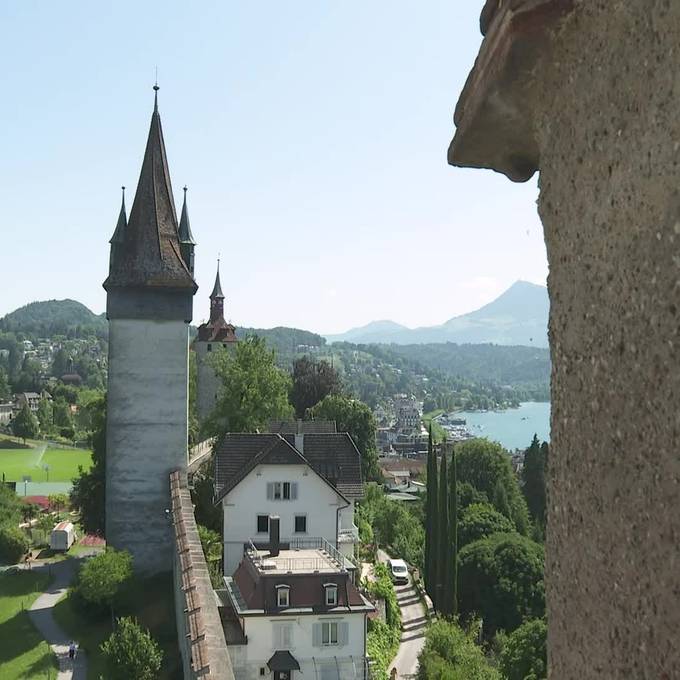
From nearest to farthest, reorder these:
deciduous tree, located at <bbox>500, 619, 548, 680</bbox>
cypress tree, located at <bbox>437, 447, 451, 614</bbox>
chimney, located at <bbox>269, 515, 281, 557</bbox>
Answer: chimney, located at <bbox>269, 515, 281, 557</bbox> < deciduous tree, located at <bbox>500, 619, 548, 680</bbox> < cypress tree, located at <bbox>437, 447, 451, 614</bbox>

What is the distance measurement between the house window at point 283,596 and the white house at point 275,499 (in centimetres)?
639

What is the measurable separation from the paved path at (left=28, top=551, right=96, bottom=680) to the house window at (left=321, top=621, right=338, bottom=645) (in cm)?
596

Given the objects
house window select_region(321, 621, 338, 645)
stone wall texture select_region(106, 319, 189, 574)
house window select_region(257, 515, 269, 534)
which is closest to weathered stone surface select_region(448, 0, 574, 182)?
house window select_region(321, 621, 338, 645)

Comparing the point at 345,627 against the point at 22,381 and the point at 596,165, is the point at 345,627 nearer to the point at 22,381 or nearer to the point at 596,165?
the point at 596,165

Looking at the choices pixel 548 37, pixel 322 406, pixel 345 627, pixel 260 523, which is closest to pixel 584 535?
pixel 548 37

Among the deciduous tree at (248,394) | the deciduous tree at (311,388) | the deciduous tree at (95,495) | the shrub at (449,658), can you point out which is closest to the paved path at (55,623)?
the deciduous tree at (95,495)

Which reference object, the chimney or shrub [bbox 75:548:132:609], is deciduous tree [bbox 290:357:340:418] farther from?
shrub [bbox 75:548:132:609]

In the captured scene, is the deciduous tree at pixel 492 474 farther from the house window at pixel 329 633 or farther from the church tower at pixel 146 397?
the house window at pixel 329 633

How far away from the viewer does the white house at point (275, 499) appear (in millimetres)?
29094

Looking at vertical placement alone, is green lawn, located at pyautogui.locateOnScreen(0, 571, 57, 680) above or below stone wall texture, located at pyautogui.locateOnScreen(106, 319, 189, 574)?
below

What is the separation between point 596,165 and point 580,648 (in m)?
1.66

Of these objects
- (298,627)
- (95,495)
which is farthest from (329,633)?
(95,495)

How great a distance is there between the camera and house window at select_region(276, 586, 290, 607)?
22.3 meters

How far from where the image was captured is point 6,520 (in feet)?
146
